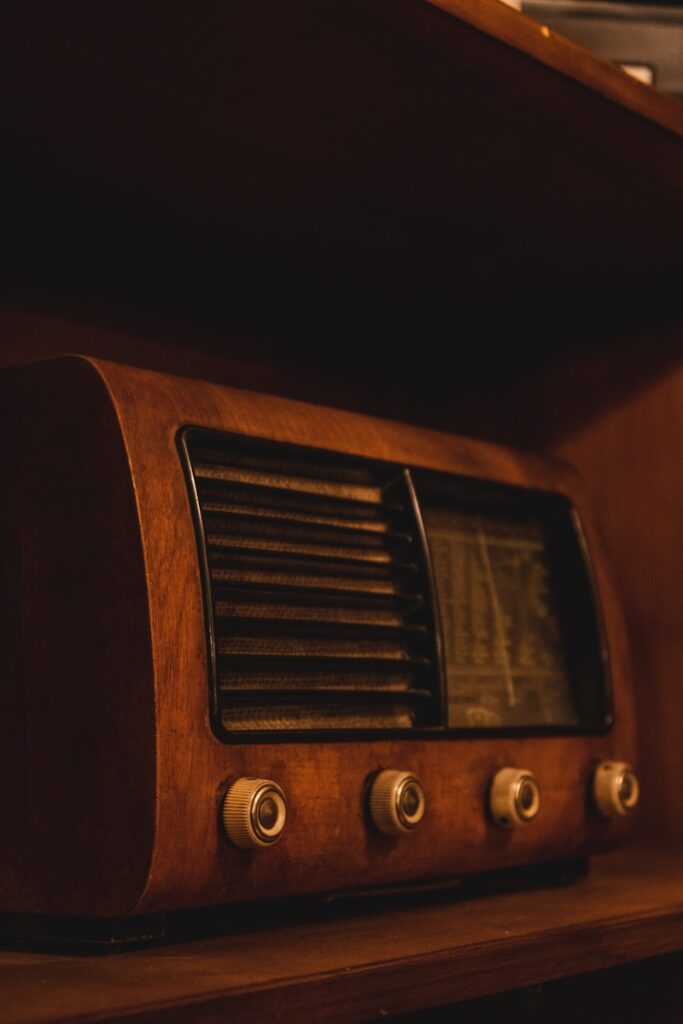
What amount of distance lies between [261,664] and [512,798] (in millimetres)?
267

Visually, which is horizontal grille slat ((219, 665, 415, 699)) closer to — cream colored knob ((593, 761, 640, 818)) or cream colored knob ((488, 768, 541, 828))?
cream colored knob ((488, 768, 541, 828))

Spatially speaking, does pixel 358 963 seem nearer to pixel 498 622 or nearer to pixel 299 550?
pixel 299 550

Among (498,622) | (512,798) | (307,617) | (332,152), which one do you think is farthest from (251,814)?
(332,152)

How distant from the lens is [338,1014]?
810 millimetres

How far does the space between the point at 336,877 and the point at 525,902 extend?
0.20 meters

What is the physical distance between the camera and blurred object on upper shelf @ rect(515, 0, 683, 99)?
151 centimetres

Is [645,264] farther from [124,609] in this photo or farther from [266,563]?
[124,609]

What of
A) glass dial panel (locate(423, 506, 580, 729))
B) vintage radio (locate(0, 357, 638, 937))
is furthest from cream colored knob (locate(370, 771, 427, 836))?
glass dial panel (locate(423, 506, 580, 729))

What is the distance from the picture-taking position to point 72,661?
36.7 inches

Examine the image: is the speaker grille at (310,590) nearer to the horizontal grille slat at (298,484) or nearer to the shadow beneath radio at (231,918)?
the horizontal grille slat at (298,484)

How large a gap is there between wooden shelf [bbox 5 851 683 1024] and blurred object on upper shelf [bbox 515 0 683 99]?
87 cm

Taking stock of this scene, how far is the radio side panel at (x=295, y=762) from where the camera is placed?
92 centimetres

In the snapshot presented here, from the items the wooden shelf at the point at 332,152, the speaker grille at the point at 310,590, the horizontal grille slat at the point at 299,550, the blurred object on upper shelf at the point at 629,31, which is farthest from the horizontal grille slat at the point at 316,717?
the blurred object on upper shelf at the point at 629,31

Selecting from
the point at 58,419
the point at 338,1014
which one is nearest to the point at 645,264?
the point at 58,419
